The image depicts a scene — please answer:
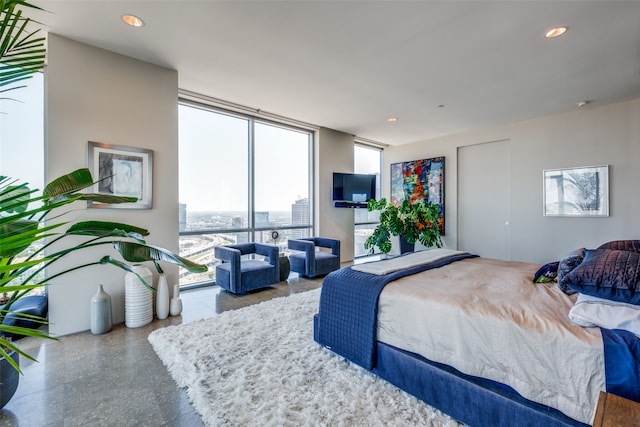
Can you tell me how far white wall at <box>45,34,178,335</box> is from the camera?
279 cm

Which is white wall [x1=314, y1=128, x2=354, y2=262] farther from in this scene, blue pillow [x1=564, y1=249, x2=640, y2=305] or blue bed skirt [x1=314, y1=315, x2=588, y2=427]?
blue pillow [x1=564, y1=249, x2=640, y2=305]

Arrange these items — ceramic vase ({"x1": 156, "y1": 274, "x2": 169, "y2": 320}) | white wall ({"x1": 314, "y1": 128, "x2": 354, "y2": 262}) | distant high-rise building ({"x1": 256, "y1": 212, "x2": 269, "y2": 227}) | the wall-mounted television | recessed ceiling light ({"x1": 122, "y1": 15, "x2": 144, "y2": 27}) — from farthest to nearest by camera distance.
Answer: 1. the wall-mounted television
2. white wall ({"x1": 314, "y1": 128, "x2": 354, "y2": 262})
3. distant high-rise building ({"x1": 256, "y1": 212, "x2": 269, "y2": 227})
4. ceramic vase ({"x1": 156, "y1": 274, "x2": 169, "y2": 320})
5. recessed ceiling light ({"x1": 122, "y1": 15, "x2": 144, "y2": 27})

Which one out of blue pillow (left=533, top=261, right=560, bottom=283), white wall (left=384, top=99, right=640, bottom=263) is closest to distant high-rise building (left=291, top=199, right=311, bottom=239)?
white wall (left=384, top=99, right=640, bottom=263)

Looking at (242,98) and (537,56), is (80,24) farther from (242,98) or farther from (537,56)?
(537,56)

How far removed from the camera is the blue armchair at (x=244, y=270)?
3.85 meters

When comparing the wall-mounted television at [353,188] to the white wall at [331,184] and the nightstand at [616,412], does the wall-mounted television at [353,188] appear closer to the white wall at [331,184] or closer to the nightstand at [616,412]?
the white wall at [331,184]

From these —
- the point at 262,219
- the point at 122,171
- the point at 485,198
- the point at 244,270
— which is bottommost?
the point at 244,270

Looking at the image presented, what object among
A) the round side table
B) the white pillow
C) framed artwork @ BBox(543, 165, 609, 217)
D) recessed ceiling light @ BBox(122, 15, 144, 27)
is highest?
recessed ceiling light @ BBox(122, 15, 144, 27)

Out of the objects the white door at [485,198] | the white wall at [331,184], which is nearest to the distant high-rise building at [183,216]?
the white wall at [331,184]

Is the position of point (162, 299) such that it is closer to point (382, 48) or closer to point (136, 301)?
point (136, 301)

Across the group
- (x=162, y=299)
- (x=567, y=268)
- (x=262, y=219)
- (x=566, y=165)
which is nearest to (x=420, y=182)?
(x=566, y=165)

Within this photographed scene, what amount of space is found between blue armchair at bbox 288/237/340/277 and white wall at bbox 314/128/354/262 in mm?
758

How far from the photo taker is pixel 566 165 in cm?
473

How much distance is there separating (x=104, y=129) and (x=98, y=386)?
96.2 inches
